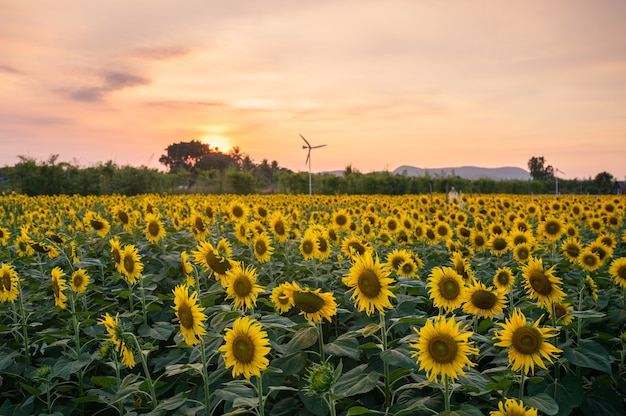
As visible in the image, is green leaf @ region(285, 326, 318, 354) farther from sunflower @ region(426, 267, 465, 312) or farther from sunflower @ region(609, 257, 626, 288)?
sunflower @ region(609, 257, 626, 288)

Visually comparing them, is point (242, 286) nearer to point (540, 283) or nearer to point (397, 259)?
point (397, 259)

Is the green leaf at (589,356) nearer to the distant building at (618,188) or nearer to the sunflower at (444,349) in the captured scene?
the sunflower at (444,349)

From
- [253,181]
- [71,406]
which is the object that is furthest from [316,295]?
[253,181]

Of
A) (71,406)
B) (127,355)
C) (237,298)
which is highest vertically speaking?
(237,298)

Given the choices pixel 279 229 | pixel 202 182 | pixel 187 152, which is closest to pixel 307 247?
pixel 279 229

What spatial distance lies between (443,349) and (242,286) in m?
1.28

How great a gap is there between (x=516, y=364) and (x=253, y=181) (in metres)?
35.4

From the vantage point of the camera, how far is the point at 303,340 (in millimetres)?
2814

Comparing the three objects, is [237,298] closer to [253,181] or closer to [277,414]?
[277,414]

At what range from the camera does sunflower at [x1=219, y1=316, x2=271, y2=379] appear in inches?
94.0

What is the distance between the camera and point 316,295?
2627 mm

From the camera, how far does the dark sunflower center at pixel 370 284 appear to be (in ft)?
8.98

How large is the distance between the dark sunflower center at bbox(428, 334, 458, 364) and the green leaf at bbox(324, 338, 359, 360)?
491mm

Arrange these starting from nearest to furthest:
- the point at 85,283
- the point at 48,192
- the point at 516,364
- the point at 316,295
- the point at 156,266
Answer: the point at 516,364, the point at 316,295, the point at 85,283, the point at 156,266, the point at 48,192
